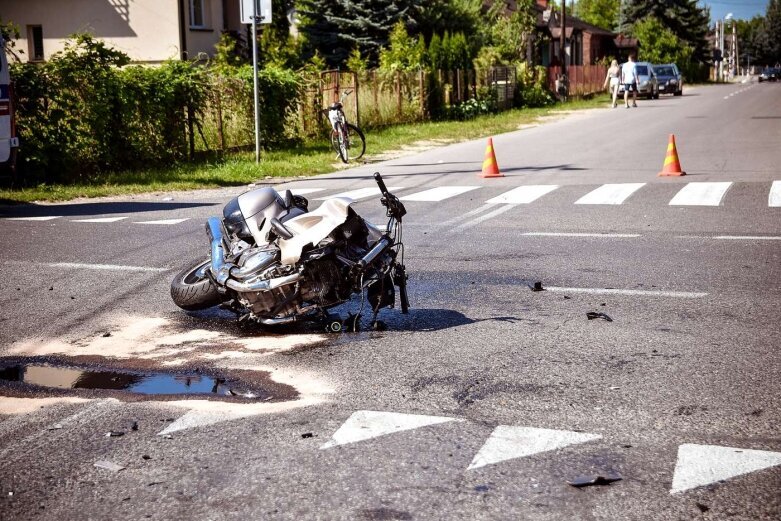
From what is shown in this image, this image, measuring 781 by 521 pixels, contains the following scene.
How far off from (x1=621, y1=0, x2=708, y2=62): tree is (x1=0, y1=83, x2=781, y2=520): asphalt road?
93.6 m

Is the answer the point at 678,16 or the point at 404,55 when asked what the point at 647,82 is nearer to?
the point at 404,55

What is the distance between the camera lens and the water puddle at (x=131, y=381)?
5.77m

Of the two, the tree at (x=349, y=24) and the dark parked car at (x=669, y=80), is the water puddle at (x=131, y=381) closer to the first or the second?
the tree at (x=349, y=24)

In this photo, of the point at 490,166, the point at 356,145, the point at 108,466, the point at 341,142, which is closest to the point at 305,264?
the point at 108,466

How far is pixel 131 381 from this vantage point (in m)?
6.03

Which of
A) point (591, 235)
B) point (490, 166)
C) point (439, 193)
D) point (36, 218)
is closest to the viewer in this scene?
point (591, 235)

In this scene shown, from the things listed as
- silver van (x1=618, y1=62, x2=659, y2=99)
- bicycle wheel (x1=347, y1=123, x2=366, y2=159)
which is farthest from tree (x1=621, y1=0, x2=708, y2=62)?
bicycle wheel (x1=347, y1=123, x2=366, y2=159)

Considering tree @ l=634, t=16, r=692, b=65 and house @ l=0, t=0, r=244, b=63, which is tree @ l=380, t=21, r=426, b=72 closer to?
house @ l=0, t=0, r=244, b=63

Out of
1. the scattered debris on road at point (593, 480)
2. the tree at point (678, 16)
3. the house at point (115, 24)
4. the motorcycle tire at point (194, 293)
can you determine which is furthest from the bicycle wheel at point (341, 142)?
the tree at point (678, 16)

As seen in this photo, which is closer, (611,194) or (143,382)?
(143,382)

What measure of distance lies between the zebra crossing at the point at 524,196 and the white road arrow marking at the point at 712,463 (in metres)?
7.64

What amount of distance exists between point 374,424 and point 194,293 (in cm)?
289

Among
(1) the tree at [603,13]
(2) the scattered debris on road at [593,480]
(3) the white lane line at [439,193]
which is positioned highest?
(1) the tree at [603,13]

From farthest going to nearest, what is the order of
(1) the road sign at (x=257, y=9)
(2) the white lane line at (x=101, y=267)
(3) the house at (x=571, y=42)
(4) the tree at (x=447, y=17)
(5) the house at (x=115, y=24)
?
(3) the house at (x=571, y=42) < (4) the tree at (x=447, y=17) < (5) the house at (x=115, y=24) < (1) the road sign at (x=257, y=9) < (2) the white lane line at (x=101, y=267)
